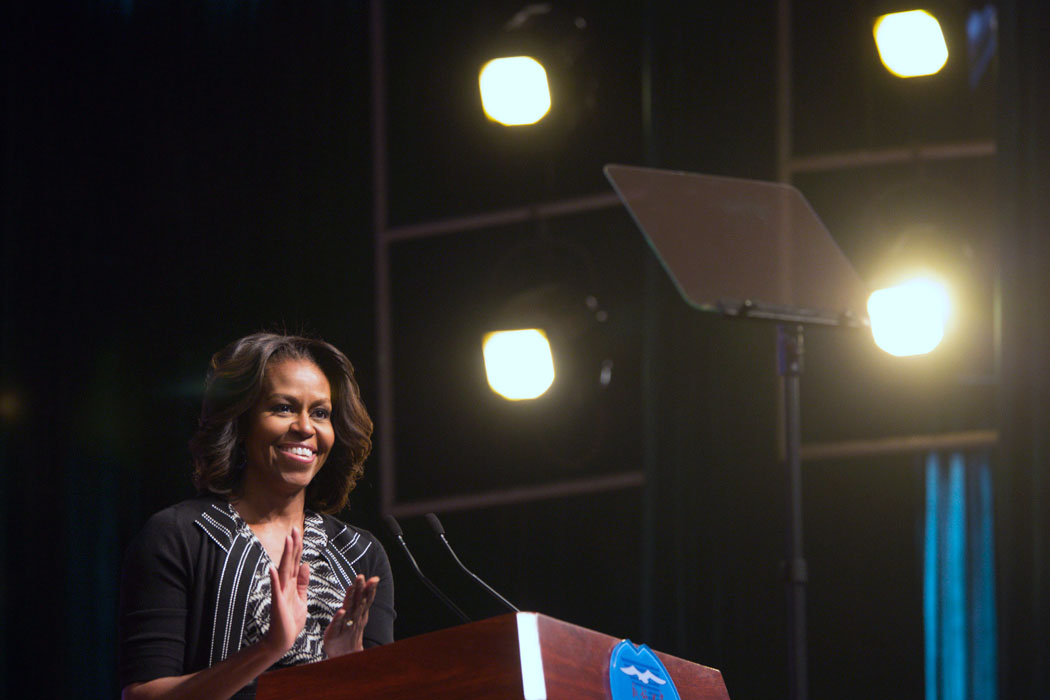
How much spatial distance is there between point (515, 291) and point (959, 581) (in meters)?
1.53

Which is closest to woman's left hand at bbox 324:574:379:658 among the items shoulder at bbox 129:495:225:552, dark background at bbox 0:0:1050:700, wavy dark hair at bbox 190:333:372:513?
shoulder at bbox 129:495:225:552

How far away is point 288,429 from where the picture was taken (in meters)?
2.25

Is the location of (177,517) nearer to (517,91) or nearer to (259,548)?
(259,548)

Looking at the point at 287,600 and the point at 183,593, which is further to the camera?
the point at 183,593

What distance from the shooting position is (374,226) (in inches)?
159

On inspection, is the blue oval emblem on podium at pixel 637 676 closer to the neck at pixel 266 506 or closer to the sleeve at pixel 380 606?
the sleeve at pixel 380 606

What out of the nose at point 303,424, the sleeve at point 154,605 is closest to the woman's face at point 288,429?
the nose at point 303,424

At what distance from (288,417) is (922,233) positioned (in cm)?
186

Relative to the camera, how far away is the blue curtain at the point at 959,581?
10.6ft

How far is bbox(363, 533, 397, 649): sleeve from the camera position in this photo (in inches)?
88.0

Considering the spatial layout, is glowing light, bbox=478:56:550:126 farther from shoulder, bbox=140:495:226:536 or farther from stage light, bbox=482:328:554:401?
shoulder, bbox=140:495:226:536

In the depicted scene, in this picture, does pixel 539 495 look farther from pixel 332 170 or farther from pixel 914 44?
pixel 914 44

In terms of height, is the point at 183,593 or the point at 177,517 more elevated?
the point at 177,517

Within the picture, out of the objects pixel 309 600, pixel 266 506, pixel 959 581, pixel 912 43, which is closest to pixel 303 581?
pixel 309 600
